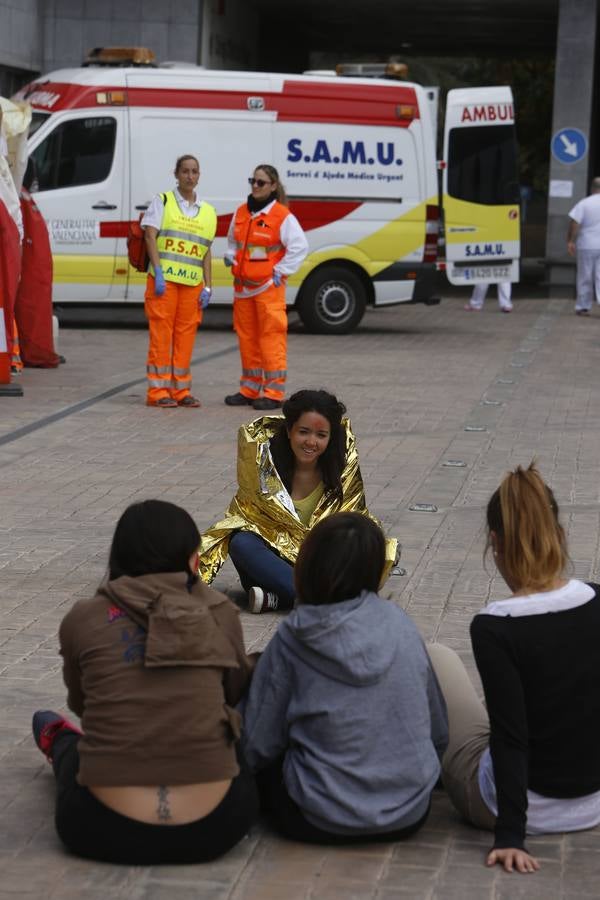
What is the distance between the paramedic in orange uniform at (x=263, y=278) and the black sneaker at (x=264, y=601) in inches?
232

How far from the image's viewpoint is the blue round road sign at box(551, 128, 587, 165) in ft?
80.0

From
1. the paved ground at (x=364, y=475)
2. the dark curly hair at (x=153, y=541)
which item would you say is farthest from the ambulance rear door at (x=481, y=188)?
the dark curly hair at (x=153, y=541)

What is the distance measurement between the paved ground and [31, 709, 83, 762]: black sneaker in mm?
148

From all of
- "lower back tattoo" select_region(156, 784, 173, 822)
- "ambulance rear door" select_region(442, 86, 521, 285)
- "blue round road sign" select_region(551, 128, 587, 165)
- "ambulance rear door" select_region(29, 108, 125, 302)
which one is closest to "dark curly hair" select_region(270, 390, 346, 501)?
"lower back tattoo" select_region(156, 784, 173, 822)

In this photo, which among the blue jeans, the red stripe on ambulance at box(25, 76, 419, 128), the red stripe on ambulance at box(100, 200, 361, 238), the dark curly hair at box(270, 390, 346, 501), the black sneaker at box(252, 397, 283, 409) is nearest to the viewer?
the dark curly hair at box(270, 390, 346, 501)

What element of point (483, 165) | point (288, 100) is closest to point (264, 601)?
point (288, 100)

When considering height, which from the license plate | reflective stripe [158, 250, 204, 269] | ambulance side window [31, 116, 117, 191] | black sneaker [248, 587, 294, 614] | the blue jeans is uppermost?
ambulance side window [31, 116, 117, 191]

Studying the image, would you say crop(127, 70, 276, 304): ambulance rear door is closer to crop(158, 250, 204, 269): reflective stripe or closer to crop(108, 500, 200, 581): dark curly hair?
crop(158, 250, 204, 269): reflective stripe

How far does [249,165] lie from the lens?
701 inches

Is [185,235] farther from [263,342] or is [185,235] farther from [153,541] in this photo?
[153,541]

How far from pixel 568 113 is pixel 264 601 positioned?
19.5 metres

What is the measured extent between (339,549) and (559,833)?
94 centimetres

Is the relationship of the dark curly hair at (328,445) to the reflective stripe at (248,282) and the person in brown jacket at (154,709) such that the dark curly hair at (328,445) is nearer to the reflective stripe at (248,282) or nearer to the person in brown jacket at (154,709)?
the person in brown jacket at (154,709)

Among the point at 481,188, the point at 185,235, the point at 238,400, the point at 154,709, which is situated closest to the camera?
the point at 154,709
